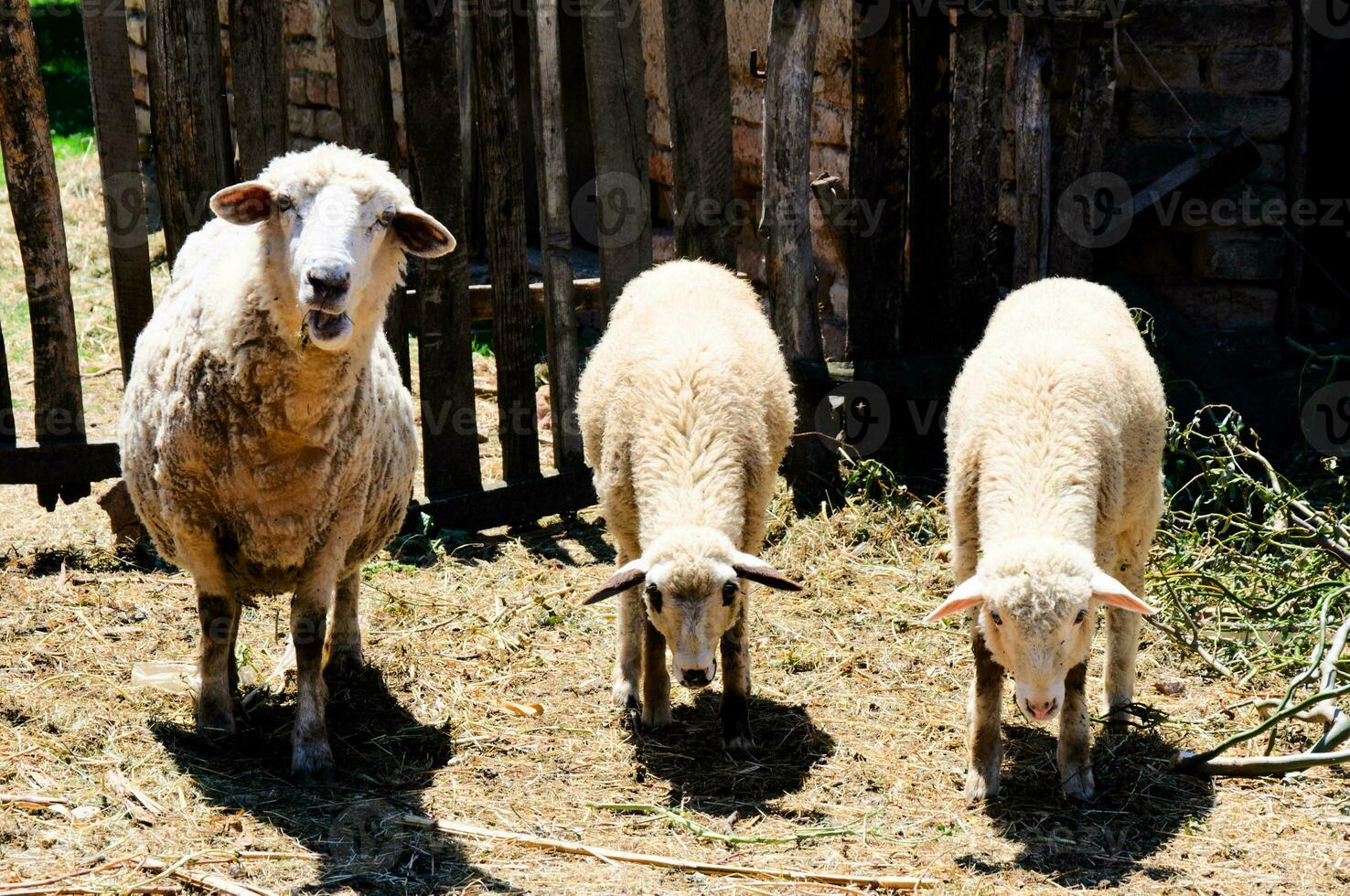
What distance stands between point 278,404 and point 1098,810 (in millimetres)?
2813

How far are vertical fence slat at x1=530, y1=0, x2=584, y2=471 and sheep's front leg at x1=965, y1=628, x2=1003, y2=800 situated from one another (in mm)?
3001

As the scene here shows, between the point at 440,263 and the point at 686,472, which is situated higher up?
the point at 440,263

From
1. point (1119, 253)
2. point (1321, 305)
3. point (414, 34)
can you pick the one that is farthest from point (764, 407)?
point (1321, 305)

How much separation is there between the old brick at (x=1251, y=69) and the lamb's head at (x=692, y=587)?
4.42 m

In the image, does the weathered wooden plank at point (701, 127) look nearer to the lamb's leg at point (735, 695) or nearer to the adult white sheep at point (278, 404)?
the adult white sheep at point (278, 404)

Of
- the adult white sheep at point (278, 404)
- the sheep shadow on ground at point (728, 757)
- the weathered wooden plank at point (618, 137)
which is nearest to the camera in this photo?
the adult white sheep at point (278, 404)

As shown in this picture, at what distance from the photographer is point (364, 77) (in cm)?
612

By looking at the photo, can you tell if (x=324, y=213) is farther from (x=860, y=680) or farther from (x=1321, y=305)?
(x=1321, y=305)

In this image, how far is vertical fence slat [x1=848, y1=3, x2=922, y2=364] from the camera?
669cm

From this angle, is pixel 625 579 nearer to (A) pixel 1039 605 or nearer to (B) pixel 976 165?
(A) pixel 1039 605

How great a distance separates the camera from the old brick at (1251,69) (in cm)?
715

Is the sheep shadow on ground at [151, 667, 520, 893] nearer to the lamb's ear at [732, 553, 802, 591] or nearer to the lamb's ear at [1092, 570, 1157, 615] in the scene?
the lamb's ear at [732, 553, 802, 591]

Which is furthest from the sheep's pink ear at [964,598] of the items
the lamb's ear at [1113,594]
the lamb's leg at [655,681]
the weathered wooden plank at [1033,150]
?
the weathered wooden plank at [1033,150]

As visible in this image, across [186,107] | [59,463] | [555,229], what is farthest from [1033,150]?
[59,463]
